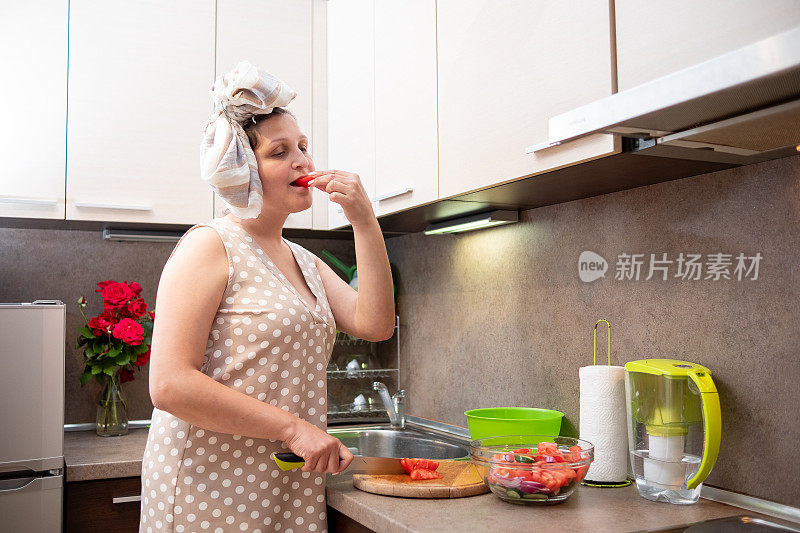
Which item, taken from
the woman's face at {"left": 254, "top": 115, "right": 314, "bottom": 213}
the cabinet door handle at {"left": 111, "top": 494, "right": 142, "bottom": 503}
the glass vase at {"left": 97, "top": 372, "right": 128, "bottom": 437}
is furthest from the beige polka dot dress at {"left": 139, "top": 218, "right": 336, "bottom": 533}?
the glass vase at {"left": 97, "top": 372, "right": 128, "bottom": 437}

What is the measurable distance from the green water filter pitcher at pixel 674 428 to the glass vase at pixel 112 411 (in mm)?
1571

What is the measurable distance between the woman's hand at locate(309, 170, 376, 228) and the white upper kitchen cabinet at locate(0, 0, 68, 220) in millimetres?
1010

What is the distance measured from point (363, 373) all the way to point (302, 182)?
1.22 meters

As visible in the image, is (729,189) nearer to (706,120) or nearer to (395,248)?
(706,120)

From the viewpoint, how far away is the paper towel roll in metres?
1.47

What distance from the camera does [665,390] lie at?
1.35 metres

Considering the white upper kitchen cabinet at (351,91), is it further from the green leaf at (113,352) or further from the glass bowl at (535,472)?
the glass bowl at (535,472)

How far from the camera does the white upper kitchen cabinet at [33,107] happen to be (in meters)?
1.99

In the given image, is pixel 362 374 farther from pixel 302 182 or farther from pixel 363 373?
pixel 302 182

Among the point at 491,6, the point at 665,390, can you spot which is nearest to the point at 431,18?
the point at 491,6

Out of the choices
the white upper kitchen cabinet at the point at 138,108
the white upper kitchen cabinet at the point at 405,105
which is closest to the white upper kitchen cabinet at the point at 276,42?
the white upper kitchen cabinet at the point at 138,108

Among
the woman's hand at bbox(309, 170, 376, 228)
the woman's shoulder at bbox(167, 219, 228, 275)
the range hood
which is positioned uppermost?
the range hood

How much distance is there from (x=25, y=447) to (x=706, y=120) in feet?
A: 5.31

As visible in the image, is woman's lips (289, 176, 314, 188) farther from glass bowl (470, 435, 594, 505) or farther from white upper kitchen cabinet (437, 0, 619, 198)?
glass bowl (470, 435, 594, 505)
